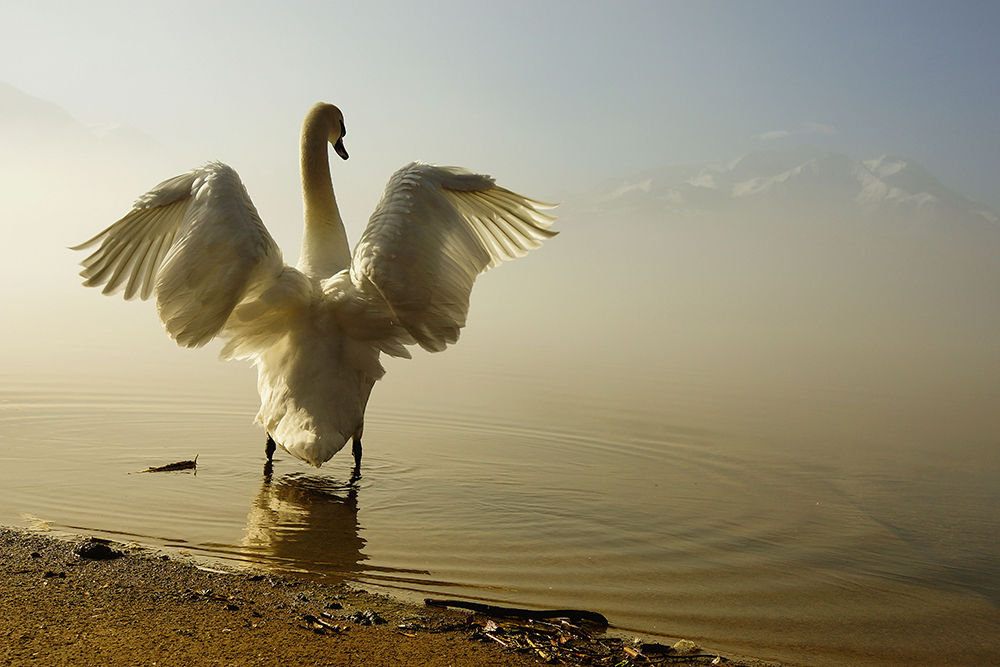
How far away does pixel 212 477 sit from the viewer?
547 centimetres

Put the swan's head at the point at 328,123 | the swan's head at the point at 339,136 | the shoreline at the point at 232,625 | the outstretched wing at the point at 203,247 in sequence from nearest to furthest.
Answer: the shoreline at the point at 232,625, the outstretched wing at the point at 203,247, the swan's head at the point at 328,123, the swan's head at the point at 339,136

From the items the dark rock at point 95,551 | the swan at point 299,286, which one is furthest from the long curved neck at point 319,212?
the dark rock at point 95,551

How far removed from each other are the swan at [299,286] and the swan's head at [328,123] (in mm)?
2233

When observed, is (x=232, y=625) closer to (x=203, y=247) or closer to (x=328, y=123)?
(x=203, y=247)

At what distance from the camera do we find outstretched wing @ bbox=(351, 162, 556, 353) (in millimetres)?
4816

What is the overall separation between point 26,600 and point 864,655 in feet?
10.7

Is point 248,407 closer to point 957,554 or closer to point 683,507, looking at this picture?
point 683,507

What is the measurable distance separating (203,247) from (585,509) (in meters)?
2.90

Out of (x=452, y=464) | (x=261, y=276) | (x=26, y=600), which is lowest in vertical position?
(x=26, y=600)

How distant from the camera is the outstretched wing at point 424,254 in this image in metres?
4.82

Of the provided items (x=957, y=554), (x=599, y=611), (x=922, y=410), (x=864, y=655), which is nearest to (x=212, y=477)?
(x=599, y=611)

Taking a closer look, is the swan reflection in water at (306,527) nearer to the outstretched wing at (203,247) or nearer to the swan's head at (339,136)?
the outstretched wing at (203,247)

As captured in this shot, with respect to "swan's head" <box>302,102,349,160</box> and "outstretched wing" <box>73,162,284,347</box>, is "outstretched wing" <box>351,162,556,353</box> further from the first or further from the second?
"swan's head" <box>302,102,349,160</box>

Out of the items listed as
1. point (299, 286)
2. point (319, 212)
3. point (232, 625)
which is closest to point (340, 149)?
point (319, 212)
